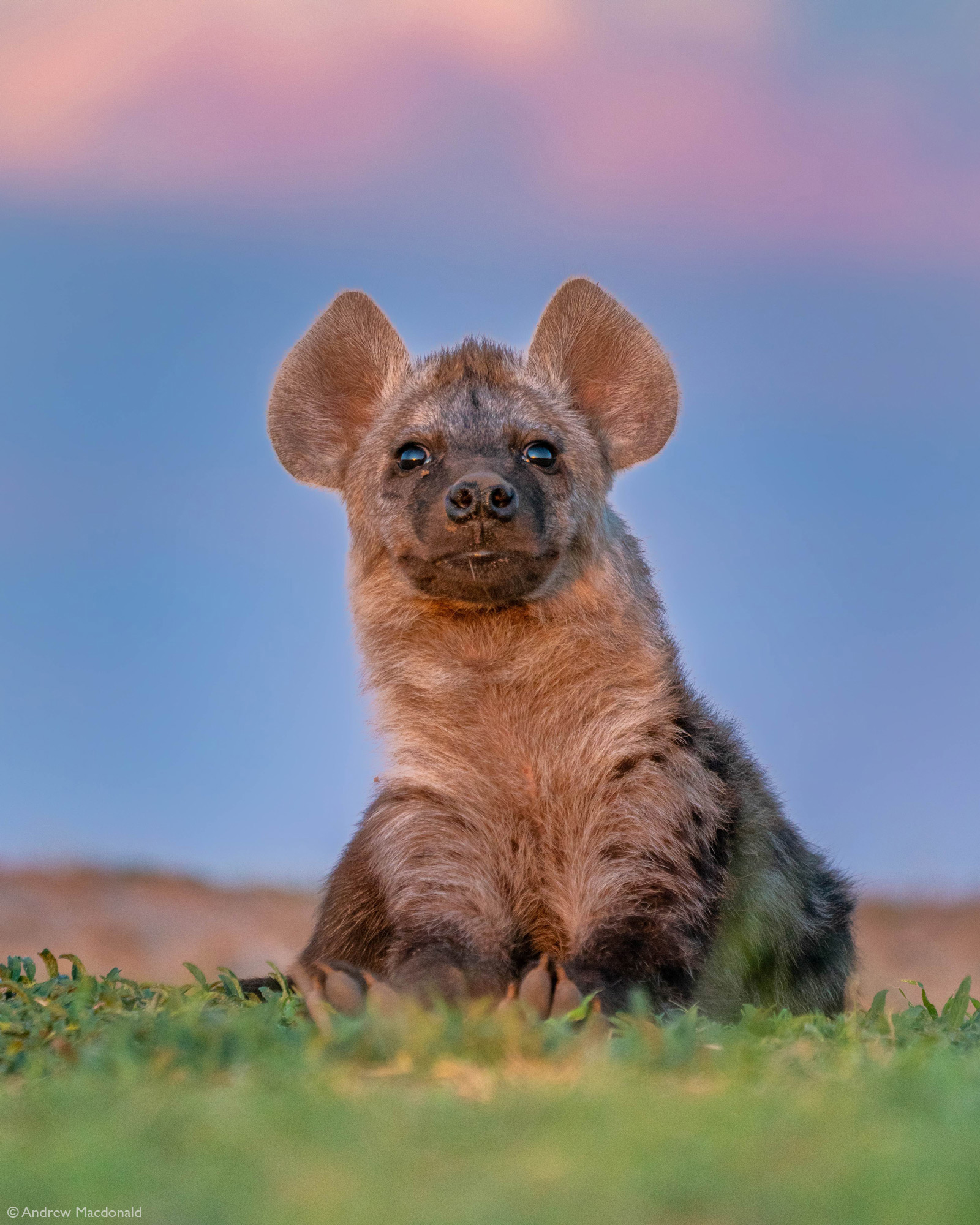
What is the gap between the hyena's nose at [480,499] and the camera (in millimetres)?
4922

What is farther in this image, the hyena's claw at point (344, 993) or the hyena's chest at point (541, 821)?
the hyena's chest at point (541, 821)

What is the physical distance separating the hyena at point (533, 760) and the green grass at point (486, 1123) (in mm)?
1031

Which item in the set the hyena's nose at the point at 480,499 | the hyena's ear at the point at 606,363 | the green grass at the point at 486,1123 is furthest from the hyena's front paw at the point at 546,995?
the hyena's ear at the point at 606,363

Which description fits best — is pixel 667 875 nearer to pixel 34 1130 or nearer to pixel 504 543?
pixel 504 543

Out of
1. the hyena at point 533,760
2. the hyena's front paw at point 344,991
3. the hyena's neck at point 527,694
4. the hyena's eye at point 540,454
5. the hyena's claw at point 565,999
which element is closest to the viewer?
the hyena's front paw at point 344,991

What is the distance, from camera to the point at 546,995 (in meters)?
3.99

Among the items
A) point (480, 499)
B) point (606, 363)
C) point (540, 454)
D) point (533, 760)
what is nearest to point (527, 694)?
point (533, 760)

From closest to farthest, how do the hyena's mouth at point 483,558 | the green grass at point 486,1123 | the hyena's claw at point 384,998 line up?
the green grass at point 486,1123
the hyena's claw at point 384,998
the hyena's mouth at point 483,558

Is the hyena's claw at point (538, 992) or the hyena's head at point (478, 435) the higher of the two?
the hyena's head at point (478, 435)

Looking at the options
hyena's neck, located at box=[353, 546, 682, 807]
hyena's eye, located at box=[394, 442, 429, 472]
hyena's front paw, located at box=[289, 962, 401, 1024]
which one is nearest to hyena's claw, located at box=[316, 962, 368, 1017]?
hyena's front paw, located at box=[289, 962, 401, 1024]

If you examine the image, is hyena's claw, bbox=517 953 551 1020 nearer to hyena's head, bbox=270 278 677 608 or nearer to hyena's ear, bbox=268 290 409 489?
hyena's head, bbox=270 278 677 608

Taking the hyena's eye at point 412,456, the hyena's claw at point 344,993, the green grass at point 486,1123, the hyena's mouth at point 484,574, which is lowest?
the green grass at point 486,1123

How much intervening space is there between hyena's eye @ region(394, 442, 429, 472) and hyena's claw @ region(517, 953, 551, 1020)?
2.15m

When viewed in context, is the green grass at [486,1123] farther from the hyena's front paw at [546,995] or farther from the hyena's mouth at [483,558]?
the hyena's mouth at [483,558]
